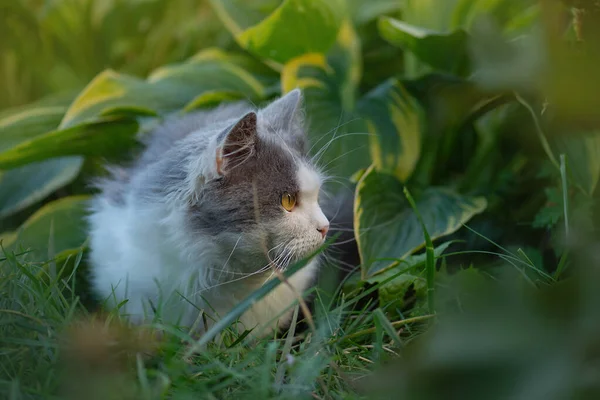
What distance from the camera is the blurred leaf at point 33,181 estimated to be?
207 cm

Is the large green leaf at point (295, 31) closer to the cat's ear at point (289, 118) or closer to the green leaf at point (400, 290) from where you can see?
the cat's ear at point (289, 118)

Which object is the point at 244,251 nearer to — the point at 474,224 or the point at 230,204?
the point at 230,204

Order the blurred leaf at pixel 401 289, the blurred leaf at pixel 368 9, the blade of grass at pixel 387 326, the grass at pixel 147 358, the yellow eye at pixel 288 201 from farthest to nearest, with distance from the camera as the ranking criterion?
1. the blurred leaf at pixel 368 9
2. the blurred leaf at pixel 401 289
3. the yellow eye at pixel 288 201
4. the blade of grass at pixel 387 326
5. the grass at pixel 147 358

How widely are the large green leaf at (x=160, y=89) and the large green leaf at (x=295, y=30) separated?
0.49 ft

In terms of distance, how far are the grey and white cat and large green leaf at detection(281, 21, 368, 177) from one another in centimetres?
25

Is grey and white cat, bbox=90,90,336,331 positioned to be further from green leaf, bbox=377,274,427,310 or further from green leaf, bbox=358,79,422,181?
green leaf, bbox=358,79,422,181

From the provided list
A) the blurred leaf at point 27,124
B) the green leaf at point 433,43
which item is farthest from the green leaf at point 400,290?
the blurred leaf at point 27,124

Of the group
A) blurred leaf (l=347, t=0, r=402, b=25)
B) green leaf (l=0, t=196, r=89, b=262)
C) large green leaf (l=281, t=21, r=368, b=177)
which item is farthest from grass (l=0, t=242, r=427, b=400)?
blurred leaf (l=347, t=0, r=402, b=25)

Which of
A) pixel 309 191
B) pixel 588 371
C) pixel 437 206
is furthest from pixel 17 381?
pixel 437 206

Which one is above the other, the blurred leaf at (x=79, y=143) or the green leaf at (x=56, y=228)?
the blurred leaf at (x=79, y=143)

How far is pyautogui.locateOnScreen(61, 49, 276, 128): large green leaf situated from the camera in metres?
2.01

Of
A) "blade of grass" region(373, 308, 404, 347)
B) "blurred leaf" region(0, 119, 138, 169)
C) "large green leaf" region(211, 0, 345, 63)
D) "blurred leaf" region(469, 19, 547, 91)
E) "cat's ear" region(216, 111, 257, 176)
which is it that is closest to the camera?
"blurred leaf" region(469, 19, 547, 91)

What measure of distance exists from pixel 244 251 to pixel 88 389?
1.83ft

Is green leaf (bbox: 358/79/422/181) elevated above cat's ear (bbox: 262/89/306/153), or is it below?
below
